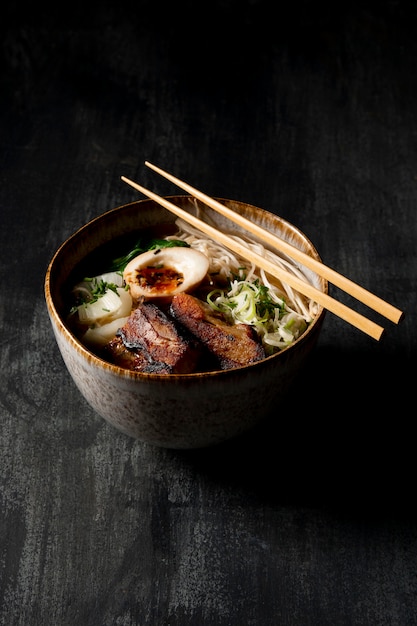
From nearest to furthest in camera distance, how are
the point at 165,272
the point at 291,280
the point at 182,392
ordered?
the point at 182,392 < the point at 291,280 < the point at 165,272

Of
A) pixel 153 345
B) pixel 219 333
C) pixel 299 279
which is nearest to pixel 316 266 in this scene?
pixel 299 279

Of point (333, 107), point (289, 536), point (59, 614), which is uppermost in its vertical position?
point (333, 107)

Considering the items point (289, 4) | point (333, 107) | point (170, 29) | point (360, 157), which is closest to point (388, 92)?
point (333, 107)

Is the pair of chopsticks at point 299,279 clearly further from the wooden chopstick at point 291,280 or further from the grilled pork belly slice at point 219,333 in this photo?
the grilled pork belly slice at point 219,333

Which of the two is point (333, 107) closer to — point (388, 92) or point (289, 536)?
point (388, 92)

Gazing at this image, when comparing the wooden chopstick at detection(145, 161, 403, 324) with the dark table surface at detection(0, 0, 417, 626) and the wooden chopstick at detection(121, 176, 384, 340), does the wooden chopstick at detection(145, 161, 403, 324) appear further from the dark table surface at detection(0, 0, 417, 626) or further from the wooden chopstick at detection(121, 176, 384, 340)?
the dark table surface at detection(0, 0, 417, 626)

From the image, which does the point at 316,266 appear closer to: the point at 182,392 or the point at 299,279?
the point at 299,279
